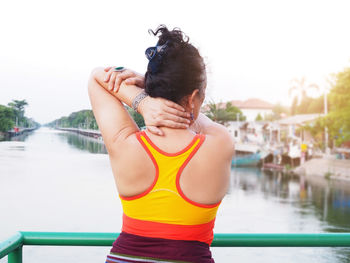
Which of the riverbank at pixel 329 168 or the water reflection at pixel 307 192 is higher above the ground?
the riverbank at pixel 329 168

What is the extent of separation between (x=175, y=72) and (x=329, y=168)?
97.7ft

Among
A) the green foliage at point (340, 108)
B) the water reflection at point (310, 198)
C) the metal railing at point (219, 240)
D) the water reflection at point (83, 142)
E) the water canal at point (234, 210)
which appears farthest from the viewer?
the water reflection at point (310, 198)

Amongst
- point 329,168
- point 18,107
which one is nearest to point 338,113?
point 329,168

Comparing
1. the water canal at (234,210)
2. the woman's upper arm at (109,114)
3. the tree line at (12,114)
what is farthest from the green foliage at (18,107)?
the water canal at (234,210)

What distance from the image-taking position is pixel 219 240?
3.05ft

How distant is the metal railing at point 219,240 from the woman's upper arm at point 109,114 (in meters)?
0.43

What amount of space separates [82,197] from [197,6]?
25332mm

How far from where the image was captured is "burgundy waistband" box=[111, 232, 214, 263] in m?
0.59

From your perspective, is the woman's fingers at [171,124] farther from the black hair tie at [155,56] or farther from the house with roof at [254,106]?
the house with roof at [254,106]

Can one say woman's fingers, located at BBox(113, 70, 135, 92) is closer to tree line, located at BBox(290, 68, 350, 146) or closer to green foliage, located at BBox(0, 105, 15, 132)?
green foliage, located at BBox(0, 105, 15, 132)

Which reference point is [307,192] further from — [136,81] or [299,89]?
[136,81]

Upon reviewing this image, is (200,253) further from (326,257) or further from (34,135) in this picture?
(326,257)

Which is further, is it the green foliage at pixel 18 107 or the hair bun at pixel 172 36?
the green foliage at pixel 18 107

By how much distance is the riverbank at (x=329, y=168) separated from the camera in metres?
26.9
